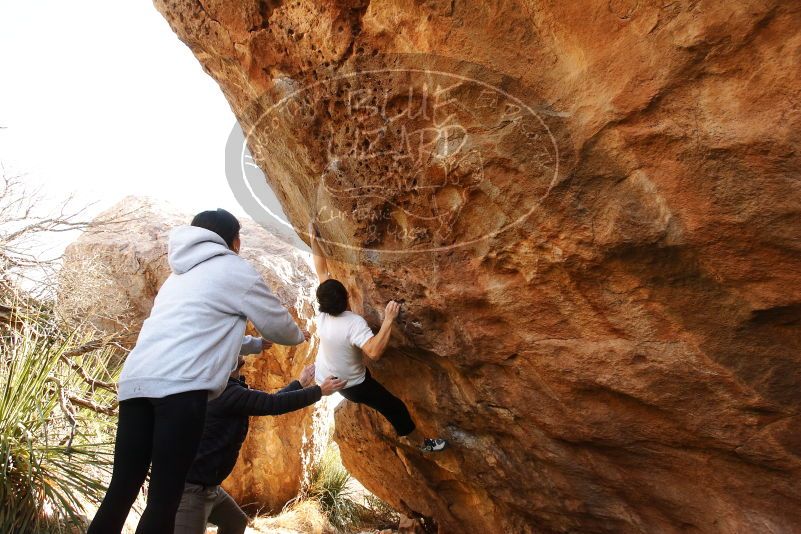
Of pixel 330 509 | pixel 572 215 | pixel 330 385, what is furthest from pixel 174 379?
pixel 330 509

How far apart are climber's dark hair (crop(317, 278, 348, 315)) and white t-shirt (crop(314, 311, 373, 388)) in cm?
6

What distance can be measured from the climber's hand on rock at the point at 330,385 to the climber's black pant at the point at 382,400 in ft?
0.92

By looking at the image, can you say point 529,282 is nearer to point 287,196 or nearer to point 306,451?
point 287,196

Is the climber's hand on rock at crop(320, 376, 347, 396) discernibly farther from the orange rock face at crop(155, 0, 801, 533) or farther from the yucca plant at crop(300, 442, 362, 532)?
the yucca plant at crop(300, 442, 362, 532)

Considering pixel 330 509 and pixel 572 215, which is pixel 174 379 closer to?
pixel 572 215

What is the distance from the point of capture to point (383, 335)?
3.83m

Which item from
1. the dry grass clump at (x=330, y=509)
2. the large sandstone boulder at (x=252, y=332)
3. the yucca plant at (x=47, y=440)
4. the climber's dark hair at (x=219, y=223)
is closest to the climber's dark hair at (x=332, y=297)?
the climber's dark hair at (x=219, y=223)

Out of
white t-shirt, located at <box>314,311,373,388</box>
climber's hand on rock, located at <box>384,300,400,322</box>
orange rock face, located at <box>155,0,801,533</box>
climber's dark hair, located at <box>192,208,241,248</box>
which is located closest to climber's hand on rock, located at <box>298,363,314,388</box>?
white t-shirt, located at <box>314,311,373,388</box>

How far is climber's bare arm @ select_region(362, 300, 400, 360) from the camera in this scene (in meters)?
3.83

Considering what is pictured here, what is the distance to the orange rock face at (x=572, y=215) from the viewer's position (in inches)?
99.6

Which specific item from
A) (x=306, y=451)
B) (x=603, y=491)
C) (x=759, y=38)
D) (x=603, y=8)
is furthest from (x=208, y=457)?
(x=306, y=451)

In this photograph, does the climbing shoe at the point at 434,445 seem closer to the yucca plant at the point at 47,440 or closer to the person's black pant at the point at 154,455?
the person's black pant at the point at 154,455

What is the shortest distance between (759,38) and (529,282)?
56.2 inches

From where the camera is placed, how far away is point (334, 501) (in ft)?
27.5
